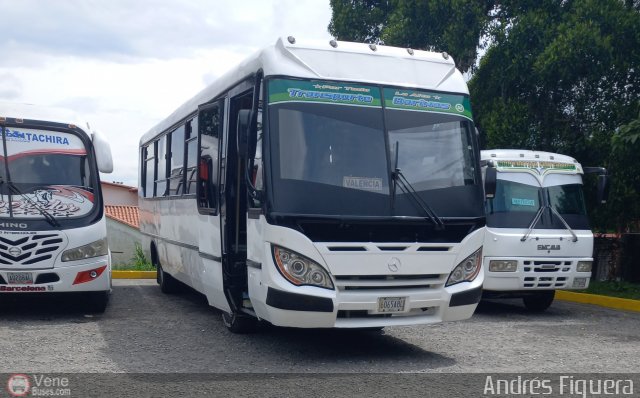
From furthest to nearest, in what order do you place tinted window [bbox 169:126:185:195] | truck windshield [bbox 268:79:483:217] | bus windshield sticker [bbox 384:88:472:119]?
tinted window [bbox 169:126:185:195], bus windshield sticker [bbox 384:88:472:119], truck windshield [bbox 268:79:483:217]

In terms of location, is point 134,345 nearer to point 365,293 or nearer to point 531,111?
point 365,293

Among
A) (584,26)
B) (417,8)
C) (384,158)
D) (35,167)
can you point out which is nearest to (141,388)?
(384,158)

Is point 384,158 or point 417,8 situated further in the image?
point 417,8

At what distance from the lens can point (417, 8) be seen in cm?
2097

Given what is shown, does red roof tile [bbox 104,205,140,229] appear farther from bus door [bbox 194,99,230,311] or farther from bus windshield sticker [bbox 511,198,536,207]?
bus door [bbox 194,99,230,311]

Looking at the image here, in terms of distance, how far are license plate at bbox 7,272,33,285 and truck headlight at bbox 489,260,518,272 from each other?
6.55m

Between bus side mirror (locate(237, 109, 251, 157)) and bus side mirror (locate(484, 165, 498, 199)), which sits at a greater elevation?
bus side mirror (locate(237, 109, 251, 157))

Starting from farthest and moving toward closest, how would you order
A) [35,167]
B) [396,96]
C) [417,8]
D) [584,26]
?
[417,8] < [584,26] < [35,167] < [396,96]

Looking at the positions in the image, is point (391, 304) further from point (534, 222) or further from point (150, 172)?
point (150, 172)

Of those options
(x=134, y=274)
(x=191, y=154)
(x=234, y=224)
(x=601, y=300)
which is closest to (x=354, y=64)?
(x=234, y=224)

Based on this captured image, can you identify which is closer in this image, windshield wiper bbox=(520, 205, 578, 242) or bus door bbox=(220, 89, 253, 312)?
bus door bbox=(220, 89, 253, 312)

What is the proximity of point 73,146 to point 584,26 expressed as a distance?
1104 centimetres

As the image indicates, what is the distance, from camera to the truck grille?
10.4m

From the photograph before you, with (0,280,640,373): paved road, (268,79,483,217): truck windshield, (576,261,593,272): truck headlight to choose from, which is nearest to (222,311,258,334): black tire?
(0,280,640,373): paved road
